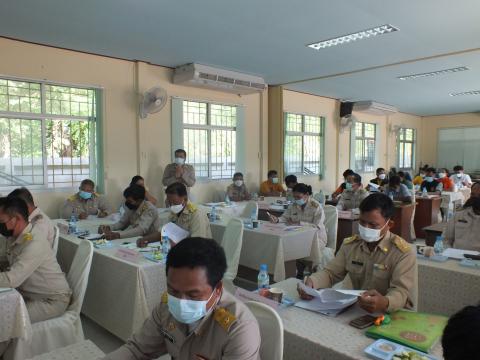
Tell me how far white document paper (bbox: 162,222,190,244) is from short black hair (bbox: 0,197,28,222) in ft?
3.47

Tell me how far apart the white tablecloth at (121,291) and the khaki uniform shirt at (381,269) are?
1.25 meters

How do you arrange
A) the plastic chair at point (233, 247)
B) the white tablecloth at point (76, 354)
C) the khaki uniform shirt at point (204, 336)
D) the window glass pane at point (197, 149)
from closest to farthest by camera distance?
the khaki uniform shirt at point (204, 336)
the white tablecloth at point (76, 354)
the plastic chair at point (233, 247)
the window glass pane at point (197, 149)

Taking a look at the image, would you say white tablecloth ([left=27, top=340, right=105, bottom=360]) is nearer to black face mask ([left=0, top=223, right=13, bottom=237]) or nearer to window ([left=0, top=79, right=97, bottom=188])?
black face mask ([left=0, top=223, right=13, bottom=237])

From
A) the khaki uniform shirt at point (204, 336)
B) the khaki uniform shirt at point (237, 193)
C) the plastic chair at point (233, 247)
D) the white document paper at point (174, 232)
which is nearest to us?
the khaki uniform shirt at point (204, 336)

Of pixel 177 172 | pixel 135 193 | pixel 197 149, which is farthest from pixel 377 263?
pixel 197 149

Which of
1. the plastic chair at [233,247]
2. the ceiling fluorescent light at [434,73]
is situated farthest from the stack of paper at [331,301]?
the ceiling fluorescent light at [434,73]

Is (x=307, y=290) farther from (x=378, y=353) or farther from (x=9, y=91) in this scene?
(x=9, y=91)

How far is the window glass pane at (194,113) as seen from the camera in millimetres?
7066

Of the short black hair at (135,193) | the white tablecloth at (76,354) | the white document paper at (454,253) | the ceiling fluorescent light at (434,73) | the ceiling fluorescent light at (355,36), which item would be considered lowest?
the white tablecloth at (76,354)

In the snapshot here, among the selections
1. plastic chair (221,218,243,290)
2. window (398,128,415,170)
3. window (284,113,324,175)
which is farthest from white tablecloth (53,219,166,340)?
window (398,128,415,170)

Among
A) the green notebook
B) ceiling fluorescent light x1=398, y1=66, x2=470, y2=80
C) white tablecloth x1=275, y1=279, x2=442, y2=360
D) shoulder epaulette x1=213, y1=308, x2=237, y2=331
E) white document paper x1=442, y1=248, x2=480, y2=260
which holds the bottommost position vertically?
white tablecloth x1=275, y1=279, x2=442, y2=360

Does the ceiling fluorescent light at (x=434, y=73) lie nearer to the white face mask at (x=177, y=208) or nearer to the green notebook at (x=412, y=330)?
the white face mask at (x=177, y=208)

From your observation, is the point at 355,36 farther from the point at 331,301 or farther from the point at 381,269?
the point at 331,301

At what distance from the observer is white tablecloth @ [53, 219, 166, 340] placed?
2.73 metres
